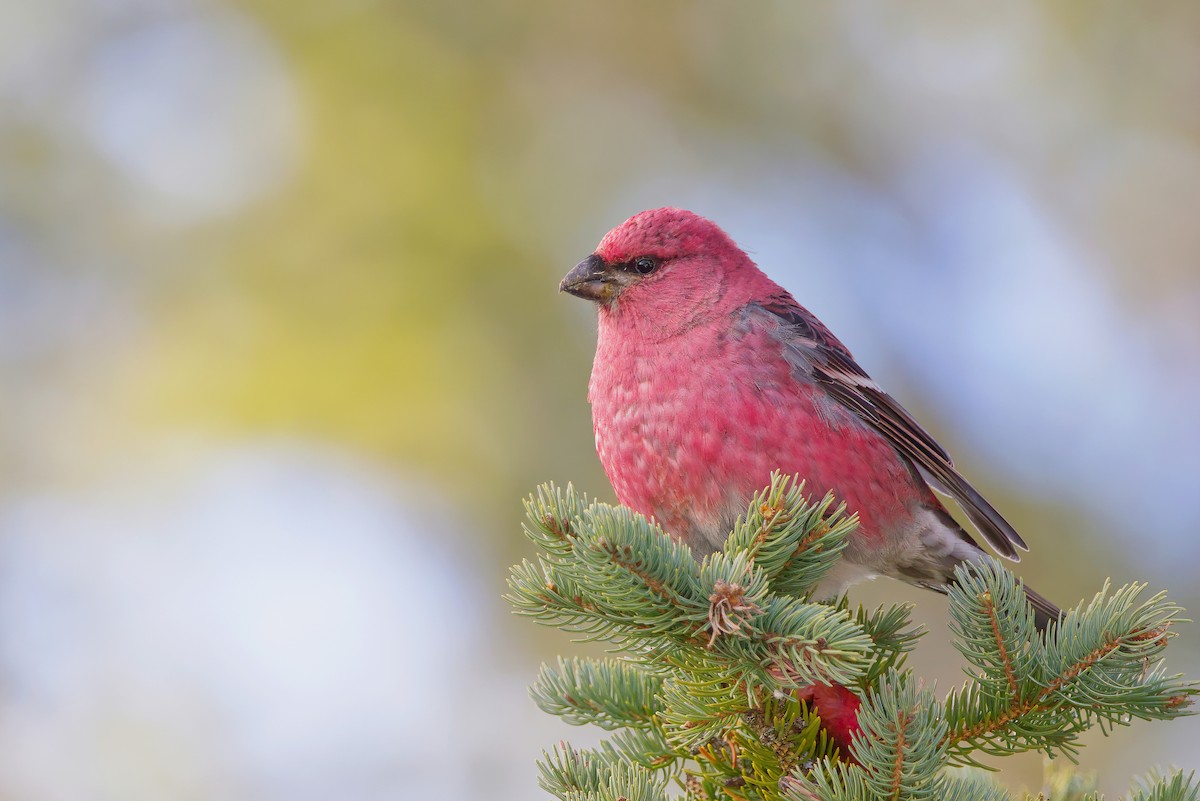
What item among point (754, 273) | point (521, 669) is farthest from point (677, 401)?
point (521, 669)

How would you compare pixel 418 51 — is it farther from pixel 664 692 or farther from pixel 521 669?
pixel 664 692

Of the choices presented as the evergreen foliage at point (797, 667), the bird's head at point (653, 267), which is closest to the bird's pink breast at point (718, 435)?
the bird's head at point (653, 267)

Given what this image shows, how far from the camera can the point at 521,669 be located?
4.75 meters

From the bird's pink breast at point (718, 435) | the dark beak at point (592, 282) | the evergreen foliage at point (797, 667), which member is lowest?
the evergreen foliage at point (797, 667)

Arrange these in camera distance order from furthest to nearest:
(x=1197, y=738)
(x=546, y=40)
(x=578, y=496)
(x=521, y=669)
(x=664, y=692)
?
(x=546, y=40), (x=521, y=669), (x=1197, y=738), (x=664, y=692), (x=578, y=496)

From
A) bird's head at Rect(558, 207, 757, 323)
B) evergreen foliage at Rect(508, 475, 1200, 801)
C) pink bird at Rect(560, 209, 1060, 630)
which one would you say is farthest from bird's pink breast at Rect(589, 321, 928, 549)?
evergreen foliage at Rect(508, 475, 1200, 801)

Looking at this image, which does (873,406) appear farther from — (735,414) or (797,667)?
(797,667)

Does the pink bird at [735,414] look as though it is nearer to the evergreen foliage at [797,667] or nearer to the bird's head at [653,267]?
the bird's head at [653,267]

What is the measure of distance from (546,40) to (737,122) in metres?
0.97

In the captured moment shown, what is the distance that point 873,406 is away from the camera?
291 centimetres

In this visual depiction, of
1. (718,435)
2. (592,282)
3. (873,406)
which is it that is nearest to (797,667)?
(718,435)

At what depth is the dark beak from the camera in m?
2.95

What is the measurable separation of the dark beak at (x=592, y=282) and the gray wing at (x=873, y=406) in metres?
0.38

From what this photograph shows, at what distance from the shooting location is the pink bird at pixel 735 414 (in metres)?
2.58
